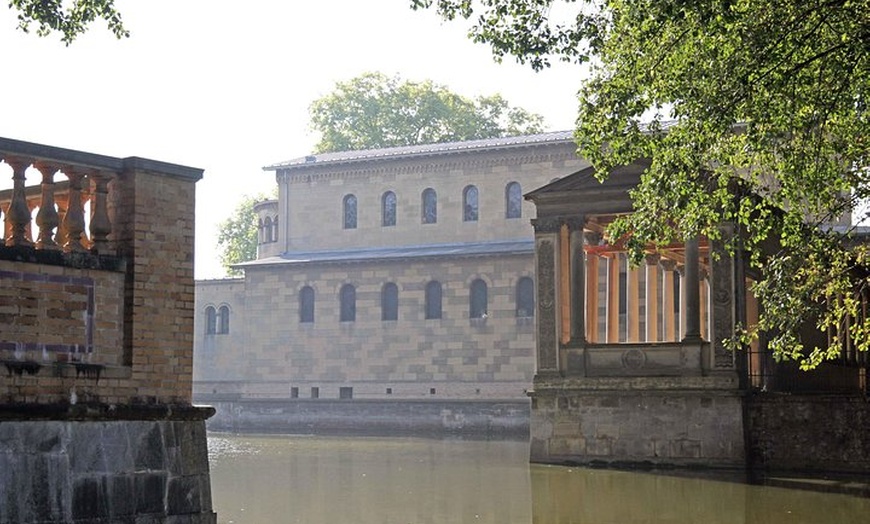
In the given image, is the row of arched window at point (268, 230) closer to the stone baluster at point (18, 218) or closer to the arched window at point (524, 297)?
the arched window at point (524, 297)

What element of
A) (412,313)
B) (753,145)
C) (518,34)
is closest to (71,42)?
(518,34)

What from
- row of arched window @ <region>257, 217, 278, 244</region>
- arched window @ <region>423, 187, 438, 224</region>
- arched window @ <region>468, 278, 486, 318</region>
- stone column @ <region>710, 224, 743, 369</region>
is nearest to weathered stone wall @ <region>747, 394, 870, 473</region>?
stone column @ <region>710, 224, 743, 369</region>

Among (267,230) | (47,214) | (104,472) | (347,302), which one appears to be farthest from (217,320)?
(104,472)

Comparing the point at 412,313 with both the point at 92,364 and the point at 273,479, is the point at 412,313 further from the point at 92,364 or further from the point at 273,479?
the point at 92,364

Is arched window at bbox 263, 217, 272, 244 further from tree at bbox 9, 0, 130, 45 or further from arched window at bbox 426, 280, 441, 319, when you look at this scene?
tree at bbox 9, 0, 130, 45

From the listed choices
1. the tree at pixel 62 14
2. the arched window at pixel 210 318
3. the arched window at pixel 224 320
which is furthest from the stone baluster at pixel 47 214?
the arched window at pixel 210 318

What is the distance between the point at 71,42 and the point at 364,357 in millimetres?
44594

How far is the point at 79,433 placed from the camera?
9.60 metres

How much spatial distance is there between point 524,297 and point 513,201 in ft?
19.5

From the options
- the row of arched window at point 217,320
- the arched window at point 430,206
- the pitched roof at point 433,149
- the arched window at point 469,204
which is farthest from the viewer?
the row of arched window at point 217,320

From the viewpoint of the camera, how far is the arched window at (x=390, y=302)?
58719mm

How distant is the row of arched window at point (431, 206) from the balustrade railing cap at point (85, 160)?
162 feet

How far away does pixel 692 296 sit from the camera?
1190 inches

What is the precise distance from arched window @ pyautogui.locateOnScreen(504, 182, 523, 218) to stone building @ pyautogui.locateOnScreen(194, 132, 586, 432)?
0.09 m
